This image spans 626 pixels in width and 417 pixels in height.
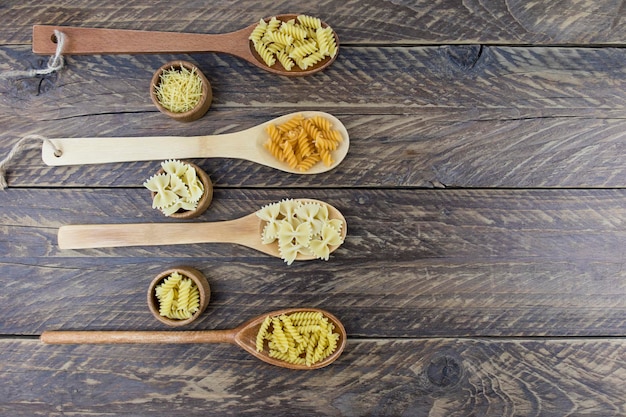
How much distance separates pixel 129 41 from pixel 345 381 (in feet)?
2.86

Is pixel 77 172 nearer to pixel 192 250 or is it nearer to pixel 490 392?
pixel 192 250

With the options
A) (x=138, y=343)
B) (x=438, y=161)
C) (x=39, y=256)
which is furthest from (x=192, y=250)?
(x=438, y=161)

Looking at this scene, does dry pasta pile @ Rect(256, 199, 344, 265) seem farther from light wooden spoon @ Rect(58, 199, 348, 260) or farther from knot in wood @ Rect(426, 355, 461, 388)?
knot in wood @ Rect(426, 355, 461, 388)

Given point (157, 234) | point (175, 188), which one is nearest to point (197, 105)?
point (175, 188)

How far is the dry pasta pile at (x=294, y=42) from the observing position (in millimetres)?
1058

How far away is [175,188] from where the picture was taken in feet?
3.34

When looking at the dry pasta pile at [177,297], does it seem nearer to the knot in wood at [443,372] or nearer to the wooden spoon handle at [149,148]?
the wooden spoon handle at [149,148]

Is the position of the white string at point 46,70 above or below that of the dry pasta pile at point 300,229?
above

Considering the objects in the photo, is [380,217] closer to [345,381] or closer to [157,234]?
[345,381]

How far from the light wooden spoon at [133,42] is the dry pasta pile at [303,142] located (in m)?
0.13

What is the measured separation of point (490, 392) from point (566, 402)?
162mm

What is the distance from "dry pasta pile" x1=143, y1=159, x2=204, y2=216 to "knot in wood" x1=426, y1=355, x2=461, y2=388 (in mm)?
606

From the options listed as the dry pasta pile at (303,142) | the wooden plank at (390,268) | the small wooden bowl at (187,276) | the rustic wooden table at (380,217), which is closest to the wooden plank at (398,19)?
the rustic wooden table at (380,217)

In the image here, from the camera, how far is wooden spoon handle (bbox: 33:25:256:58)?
110 centimetres
